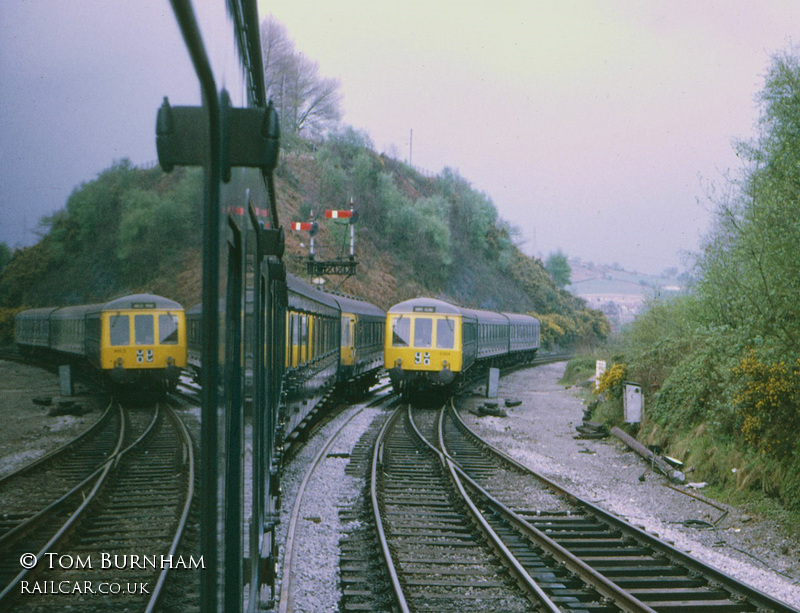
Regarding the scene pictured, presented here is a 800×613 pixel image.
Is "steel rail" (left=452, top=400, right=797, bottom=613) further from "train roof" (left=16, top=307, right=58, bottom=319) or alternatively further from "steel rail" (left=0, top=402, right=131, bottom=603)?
"train roof" (left=16, top=307, right=58, bottom=319)

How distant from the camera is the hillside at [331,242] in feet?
3.68

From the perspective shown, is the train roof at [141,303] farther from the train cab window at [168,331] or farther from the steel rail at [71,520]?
the steel rail at [71,520]

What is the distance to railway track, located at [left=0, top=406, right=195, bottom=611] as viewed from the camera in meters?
1.00

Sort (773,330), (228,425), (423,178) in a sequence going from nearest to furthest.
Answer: (228,425) < (773,330) < (423,178)

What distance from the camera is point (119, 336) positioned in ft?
4.70

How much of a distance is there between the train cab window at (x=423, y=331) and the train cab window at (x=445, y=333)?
0.21 metres

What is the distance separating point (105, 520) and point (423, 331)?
18.5 metres

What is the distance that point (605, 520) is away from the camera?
321 inches

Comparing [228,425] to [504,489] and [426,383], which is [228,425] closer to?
[504,489]

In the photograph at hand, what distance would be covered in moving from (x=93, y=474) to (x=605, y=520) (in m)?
7.78

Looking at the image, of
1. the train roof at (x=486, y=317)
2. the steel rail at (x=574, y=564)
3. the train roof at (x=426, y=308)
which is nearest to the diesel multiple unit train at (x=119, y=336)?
the steel rail at (x=574, y=564)

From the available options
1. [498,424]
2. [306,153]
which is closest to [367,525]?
[498,424]

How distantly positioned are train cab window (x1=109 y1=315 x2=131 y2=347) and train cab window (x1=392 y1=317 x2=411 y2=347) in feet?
59.8

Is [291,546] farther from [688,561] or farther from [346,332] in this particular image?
[346,332]
